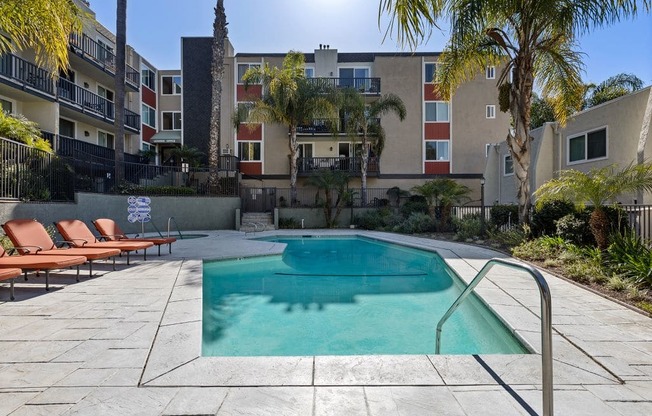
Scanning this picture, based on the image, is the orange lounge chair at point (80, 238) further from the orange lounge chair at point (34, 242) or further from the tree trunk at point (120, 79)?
the tree trunk at point (120, 79)

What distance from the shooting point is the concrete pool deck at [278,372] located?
8.94ft

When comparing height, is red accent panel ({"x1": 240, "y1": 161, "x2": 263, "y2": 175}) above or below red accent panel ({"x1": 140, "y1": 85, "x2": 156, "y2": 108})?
below

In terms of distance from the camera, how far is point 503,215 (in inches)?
547

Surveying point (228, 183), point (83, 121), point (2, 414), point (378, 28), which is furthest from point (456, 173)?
point (2, 414)

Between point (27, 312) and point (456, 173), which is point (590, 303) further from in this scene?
point (456, 173)

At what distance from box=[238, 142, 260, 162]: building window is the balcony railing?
11.3 m

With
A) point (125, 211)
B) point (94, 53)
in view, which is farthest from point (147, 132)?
point (125, 211)

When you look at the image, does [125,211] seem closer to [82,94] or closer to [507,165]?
[82,94]

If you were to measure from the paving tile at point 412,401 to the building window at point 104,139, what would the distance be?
25809 millimetres

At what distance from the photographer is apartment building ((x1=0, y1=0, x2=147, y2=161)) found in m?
16.6

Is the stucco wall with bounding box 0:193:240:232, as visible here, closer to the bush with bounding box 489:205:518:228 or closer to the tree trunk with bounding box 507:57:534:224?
the bush with bounding box 489:205:518:228

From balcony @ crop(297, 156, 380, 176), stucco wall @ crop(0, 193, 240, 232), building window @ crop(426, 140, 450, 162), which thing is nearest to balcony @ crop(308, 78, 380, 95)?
balcony @ crop(297, 156, 380, 176)

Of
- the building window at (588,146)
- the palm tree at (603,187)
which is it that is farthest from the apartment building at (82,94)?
the building window at (588,146)

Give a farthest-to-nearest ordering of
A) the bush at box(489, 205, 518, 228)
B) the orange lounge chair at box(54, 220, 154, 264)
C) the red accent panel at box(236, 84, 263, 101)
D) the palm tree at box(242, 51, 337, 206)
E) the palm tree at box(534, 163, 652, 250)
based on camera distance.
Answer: the red accent panel at box(236, 84, 263, 101)
the palm tree at box(242, 51, 337, 206)
the bush at box(489, 205, 518, 228)
the orange lounge chair at box(54, 220, 154, 264)
the palm tree at box(534, 163, 652, 250)
